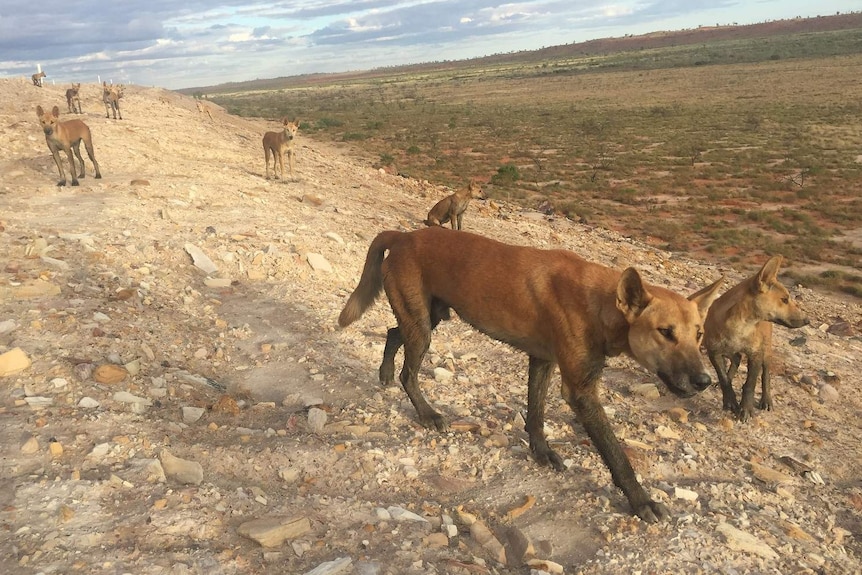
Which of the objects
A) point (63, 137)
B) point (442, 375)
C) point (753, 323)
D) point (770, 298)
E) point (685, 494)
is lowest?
point (685, 494)

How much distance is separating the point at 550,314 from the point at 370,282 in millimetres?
2030

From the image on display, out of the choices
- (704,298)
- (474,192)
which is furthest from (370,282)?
(474,192)

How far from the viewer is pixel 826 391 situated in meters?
7.26

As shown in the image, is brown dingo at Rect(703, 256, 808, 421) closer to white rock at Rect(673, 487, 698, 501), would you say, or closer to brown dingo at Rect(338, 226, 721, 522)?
white rock at Rect(673, 487, 698, 501)

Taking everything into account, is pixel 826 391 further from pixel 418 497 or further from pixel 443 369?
pixel 418 497

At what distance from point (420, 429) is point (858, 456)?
4.21m

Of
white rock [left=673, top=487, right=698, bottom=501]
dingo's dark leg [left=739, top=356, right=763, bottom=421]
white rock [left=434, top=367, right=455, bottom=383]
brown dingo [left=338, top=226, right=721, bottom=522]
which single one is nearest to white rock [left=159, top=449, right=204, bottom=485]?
brown dingo [left=338, top=226, right=721, bottom=522]

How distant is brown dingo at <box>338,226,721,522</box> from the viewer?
13.4ft

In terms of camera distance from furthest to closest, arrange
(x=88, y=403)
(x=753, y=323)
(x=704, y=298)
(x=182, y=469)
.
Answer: (x=753, y=323) → (x=88, y=403) → (x=704, y=298) → (x=182, y=469)

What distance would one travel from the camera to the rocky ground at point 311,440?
3.75m

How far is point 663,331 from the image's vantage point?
→ 408 cm

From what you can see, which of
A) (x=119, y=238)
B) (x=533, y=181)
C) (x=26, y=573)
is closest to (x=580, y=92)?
(x=533, y=181)

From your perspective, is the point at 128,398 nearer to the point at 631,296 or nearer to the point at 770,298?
the point at 631,296

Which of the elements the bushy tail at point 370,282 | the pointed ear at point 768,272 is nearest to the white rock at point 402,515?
the bushy tail at point 370,282
